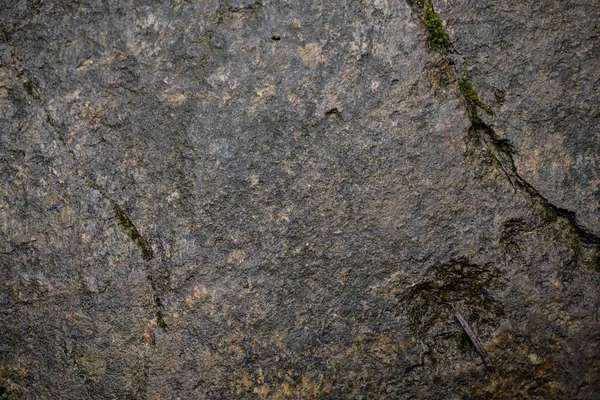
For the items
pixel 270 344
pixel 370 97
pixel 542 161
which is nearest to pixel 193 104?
pixel 370 97

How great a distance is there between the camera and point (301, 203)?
1.48m

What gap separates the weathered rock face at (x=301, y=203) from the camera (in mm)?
1450

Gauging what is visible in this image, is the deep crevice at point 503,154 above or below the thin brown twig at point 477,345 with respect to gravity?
above

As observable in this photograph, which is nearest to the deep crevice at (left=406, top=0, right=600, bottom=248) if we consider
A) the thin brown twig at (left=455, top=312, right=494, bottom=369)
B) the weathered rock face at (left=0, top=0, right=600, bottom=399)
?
the weathered rock face at (left=0, top=0, right=600, bottom=399)

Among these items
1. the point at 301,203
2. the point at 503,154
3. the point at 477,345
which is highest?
the point at 301,203

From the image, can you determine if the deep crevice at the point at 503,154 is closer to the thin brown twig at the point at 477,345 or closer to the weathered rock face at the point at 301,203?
the weathered rock face at the point at 301,203

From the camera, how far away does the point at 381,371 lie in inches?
59.3

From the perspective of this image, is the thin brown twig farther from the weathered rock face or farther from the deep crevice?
the deep crevice

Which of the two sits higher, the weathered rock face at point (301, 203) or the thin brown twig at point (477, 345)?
the weathered rock face at point (301, 203)

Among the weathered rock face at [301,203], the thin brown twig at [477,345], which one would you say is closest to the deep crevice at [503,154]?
the weathered rock face at [301,203]

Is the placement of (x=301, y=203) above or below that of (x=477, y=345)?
above

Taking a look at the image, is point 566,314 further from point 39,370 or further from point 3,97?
point 3,97

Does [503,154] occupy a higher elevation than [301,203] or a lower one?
lower

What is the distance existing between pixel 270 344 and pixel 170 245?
41 cm
